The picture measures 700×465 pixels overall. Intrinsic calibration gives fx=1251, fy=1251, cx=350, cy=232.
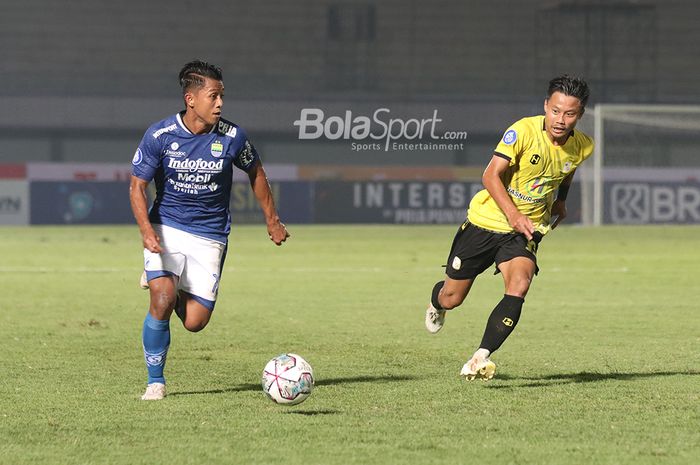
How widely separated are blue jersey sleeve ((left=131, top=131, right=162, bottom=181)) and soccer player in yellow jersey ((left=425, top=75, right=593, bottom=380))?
209 centimetres

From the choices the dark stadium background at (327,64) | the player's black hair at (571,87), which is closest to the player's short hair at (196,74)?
the player's black hair at (571,87)

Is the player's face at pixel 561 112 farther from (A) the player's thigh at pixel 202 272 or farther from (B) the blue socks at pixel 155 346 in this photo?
(B) the blue socks at pixel 155 346

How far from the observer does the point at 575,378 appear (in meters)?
8.15

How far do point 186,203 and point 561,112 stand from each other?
2412mm

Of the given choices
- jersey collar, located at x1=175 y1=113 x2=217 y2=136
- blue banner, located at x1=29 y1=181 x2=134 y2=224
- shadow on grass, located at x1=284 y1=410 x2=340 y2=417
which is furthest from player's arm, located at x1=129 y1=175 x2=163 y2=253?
blue banner, located at x1=29 y1=181 x2=134 y2=224

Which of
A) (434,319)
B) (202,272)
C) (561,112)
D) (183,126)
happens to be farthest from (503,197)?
(183,126)

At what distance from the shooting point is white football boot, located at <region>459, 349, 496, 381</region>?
754cm

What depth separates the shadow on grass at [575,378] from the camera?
7820 mm

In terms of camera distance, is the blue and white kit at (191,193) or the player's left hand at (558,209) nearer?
the blue and white kit at (191,193)

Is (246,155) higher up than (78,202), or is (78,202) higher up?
(78,202)

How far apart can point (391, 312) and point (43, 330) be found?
12.7 feet

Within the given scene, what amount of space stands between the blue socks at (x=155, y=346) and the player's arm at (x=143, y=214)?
1.50 ft

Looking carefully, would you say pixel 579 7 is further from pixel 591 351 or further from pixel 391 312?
pixel 591 351

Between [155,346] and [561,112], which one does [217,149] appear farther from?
[561,112]
